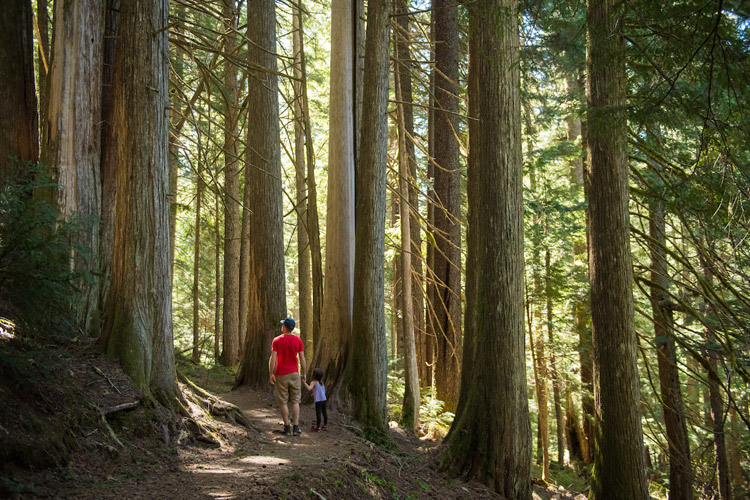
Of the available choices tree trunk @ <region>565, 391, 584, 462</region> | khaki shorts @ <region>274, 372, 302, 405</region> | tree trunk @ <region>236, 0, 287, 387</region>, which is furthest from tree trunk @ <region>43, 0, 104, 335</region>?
tree trunk @ <region>565, 391, 584, 462</region>

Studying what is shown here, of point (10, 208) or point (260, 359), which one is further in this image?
point (260, 359)

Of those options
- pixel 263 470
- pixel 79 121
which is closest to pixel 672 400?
pixel 263 470

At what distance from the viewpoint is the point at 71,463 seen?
473 centimetres

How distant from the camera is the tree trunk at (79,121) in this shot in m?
7.13

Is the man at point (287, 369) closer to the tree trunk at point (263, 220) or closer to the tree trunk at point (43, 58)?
the tree trunk at point (263, 220)

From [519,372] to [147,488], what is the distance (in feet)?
17.4

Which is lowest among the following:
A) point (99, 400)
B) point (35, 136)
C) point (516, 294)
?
point (99, 400)

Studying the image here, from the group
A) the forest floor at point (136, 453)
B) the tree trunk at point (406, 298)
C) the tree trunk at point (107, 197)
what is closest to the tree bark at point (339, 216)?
the tree trunk at point (406, 298)

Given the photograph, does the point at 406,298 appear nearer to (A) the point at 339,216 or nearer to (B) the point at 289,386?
(A) the point at 339,216

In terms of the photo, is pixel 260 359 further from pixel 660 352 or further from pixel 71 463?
pixel 660 352

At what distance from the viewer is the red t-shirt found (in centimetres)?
824

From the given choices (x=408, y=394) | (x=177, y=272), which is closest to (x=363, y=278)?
(x=408, y=394)

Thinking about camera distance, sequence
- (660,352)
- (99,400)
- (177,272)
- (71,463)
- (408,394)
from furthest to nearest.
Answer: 1. (177,272)
2. (408,394)
3. (660,352)
4. (99,400)
5. (71,463)

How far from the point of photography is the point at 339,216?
35.2 ft
